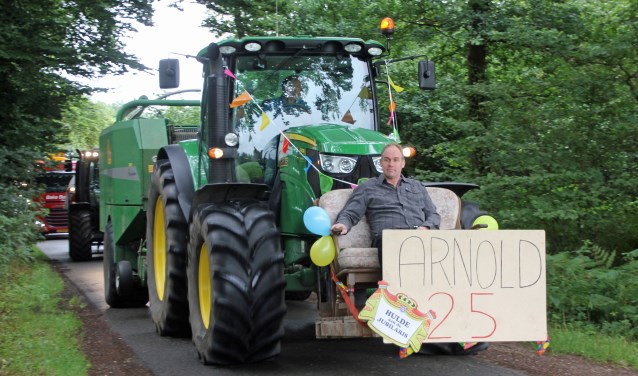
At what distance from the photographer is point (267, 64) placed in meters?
8.15

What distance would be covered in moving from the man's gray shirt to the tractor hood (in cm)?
48

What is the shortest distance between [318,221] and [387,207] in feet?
2.13

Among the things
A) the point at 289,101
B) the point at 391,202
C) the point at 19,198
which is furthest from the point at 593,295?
the point at 19,198

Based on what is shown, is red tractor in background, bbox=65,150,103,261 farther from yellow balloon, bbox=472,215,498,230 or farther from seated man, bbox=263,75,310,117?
yellow balloon, bbox=472,215,498,230

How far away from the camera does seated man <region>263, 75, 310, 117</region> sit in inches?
317

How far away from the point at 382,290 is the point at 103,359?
2836mm

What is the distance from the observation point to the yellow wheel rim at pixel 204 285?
23.7ft

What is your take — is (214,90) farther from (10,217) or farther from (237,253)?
(10,217)

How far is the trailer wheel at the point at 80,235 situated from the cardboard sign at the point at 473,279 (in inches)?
541

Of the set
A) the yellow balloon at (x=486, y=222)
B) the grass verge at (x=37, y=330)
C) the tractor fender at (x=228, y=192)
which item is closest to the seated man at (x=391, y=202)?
the yellow balloon at (x=486, y=222)

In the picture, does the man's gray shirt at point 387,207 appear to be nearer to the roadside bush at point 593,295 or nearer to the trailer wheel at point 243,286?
the trailer wheel at point 243,286

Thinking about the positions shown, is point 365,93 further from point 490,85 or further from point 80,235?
point 80,235

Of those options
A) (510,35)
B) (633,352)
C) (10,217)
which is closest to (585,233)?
(510,35)

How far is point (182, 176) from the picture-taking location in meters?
8.62
